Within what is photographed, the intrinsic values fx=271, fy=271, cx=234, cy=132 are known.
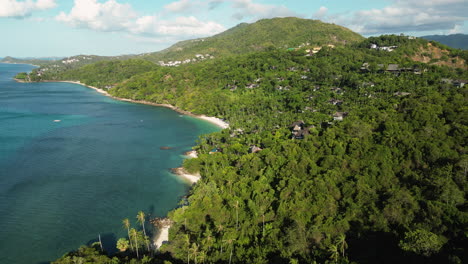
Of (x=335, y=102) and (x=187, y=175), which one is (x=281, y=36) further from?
Result: (x=187, y=175)

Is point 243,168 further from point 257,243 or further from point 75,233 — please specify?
point 75,233

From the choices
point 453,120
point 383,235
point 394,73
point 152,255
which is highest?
point 394,73

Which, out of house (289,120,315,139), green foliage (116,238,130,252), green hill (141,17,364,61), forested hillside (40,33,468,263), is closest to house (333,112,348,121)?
forested hillside (40,33,468,263)

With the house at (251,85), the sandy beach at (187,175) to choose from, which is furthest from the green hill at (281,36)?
the sandy beach at (187,175)

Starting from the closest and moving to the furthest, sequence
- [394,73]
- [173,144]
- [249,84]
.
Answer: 1. [173,144]
2. [394,73]
3. [249,84]

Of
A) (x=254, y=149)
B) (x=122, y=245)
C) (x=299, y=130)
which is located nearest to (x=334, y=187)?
(x=254, y=149)

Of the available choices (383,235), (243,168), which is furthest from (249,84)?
(383,235)

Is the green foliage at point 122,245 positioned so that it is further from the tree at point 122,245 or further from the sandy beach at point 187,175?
the sandy beach at point 187,175

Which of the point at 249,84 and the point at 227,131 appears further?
the point at 249,84
